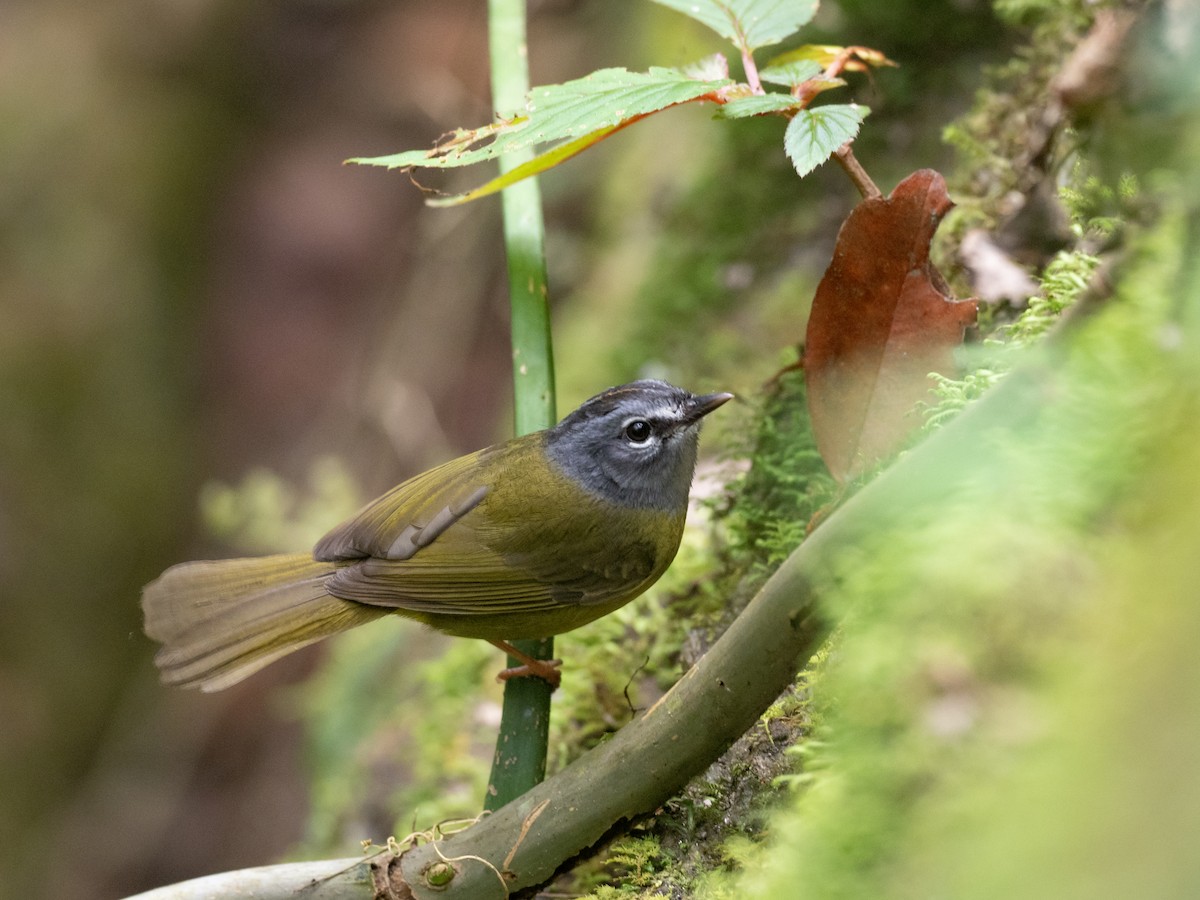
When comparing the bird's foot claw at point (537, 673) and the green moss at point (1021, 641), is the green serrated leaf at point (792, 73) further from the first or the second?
the bird's foot claw at point (537, 673)

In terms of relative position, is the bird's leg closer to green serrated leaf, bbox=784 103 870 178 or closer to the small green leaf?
the small green leaf

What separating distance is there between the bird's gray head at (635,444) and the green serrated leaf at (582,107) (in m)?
0.84

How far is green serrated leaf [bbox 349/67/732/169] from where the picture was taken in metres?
1.85

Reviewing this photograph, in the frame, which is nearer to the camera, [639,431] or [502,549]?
[502,549]

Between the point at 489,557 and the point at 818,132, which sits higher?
the point at 818,132

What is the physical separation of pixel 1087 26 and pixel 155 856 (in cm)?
576

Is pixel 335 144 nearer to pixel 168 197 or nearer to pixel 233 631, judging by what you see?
pixel 168 197

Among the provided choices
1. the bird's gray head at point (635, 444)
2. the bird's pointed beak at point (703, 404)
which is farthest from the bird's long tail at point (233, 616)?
the bird's pointed beak at point (703, 404)

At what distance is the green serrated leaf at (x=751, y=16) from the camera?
210 centimetres

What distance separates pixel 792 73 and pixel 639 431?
964 millimetres

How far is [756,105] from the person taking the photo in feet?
6.09

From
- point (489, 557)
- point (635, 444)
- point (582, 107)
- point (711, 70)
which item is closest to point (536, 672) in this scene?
point (489, 557)

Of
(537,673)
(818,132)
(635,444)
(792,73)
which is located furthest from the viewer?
(635,444)

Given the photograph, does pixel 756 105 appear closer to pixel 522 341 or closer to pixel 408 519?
pixel 522 341
